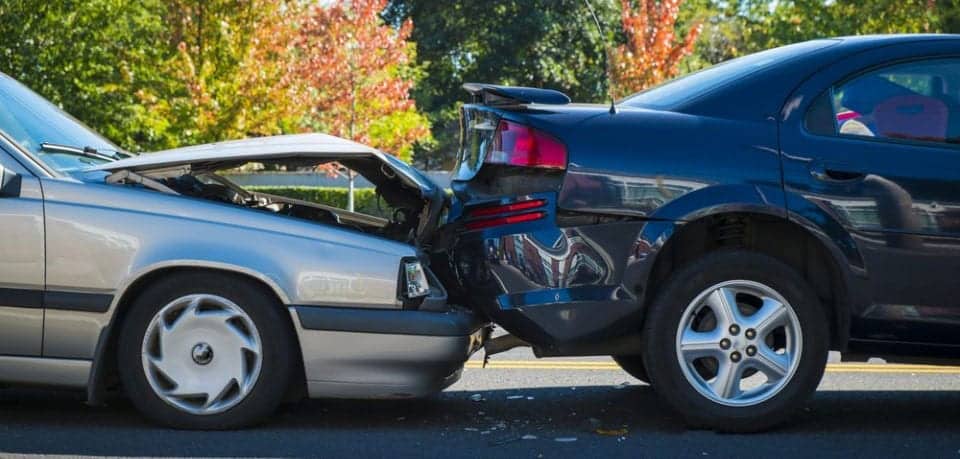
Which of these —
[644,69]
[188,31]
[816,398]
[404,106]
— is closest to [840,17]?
[644,69]

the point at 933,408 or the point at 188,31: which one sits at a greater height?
the point at 188,31

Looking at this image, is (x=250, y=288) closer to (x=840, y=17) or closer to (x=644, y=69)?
(x=644, y=69)

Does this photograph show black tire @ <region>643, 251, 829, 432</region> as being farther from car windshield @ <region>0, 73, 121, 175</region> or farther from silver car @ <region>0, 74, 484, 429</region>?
car windshield @ <region>0, 73, 121, 175</region>

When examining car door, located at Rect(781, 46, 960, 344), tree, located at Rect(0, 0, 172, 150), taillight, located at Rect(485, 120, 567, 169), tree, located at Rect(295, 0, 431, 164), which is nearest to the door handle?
car door, located at Rect(781, 46, 960, 344)

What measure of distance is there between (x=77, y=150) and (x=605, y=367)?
10.2 feet

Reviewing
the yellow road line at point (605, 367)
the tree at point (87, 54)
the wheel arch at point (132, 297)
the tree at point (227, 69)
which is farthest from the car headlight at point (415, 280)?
the tree at point (87, 54)

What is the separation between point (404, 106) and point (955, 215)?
24129mm

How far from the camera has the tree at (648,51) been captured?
2931 cm

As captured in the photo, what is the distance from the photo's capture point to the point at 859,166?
17.0 ft

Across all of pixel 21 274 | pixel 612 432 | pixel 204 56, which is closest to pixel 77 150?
pixel 21 274

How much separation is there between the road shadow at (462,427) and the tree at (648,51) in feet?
76.3

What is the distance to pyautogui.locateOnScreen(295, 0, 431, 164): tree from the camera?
1091 inches

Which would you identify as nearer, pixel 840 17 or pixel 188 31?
pixel 188 31

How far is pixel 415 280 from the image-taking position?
17.1ft
